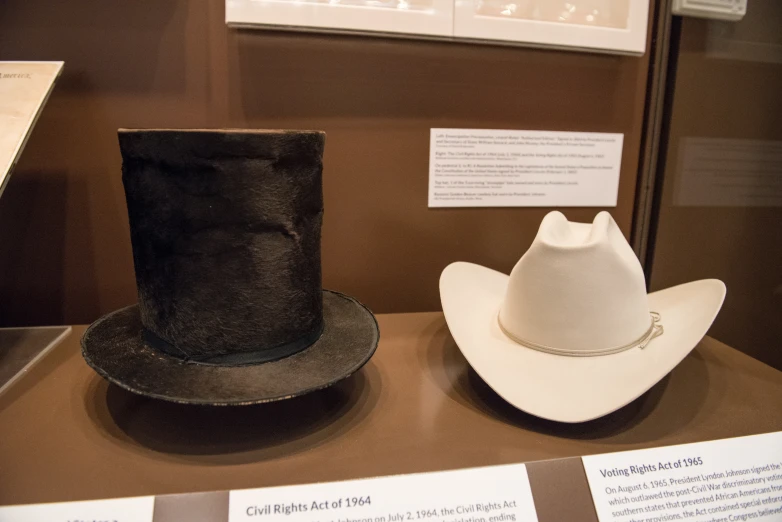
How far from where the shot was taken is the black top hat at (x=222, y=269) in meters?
0.71

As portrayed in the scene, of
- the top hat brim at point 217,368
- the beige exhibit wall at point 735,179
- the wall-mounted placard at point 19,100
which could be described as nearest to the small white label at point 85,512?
the top hat brim at point 217,368

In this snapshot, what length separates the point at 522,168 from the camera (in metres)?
1.29

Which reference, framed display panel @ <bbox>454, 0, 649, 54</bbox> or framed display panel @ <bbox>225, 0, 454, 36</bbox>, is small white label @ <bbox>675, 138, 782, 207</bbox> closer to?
framed display panel @ <bbox>454, 0, 649, 54</bbox>

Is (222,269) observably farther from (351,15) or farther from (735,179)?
(735,179)

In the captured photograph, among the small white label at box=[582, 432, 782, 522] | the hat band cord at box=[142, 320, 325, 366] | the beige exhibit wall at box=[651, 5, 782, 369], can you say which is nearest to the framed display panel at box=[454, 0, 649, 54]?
the beige exhibit wall at box=[651, 5, 782, 369]

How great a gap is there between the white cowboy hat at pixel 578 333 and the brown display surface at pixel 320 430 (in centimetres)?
5

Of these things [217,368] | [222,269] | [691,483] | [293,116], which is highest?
[293,116]

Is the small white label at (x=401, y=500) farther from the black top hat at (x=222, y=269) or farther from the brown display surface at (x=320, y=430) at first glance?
the black top hat at (x=222, y=269)

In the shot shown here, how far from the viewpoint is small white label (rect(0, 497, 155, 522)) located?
1.90 ft

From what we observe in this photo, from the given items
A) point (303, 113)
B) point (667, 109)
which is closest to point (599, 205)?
point (667, 109)

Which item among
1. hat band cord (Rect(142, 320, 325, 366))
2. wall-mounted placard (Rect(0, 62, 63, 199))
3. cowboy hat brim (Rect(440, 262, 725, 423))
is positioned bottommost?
cowboy hat brim (Rect(440, 262, 725, 423))

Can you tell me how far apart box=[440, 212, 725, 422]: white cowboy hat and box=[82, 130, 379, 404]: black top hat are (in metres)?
0.28

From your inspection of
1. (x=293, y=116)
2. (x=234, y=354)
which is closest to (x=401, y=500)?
(x=234, y=354)

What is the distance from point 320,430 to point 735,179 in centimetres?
131
